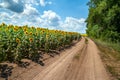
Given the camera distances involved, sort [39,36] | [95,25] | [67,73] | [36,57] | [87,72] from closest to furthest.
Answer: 1. [67,73]
2. [87,72]
3. [36,57]
4. [39,36]
5. [95,25]

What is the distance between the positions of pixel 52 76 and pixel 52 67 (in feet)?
6.80

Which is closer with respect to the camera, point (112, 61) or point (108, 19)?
point (112, 61)

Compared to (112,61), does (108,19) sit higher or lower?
higher

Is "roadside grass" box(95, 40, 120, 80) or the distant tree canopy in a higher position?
the distant tree canopy

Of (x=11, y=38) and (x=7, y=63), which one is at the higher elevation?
(x=11, y=38)

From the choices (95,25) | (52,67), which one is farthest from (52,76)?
(95,25)

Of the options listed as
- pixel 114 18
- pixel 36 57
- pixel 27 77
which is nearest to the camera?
pixel 27 77

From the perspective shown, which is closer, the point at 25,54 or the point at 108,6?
Answer: the point at 25,54

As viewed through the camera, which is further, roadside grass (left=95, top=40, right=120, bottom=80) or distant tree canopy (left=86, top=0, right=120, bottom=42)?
distant tree canopy (left=86, top=0, right=120, bottom=42)

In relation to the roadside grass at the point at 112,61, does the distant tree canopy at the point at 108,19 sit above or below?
above

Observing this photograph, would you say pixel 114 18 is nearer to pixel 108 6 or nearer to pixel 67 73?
pixel 108 6

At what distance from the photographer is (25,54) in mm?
13758

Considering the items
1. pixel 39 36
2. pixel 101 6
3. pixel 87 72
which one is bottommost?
pixel 87 72

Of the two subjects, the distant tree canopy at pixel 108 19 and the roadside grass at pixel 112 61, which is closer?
the roadside grass at pixel 112 61
